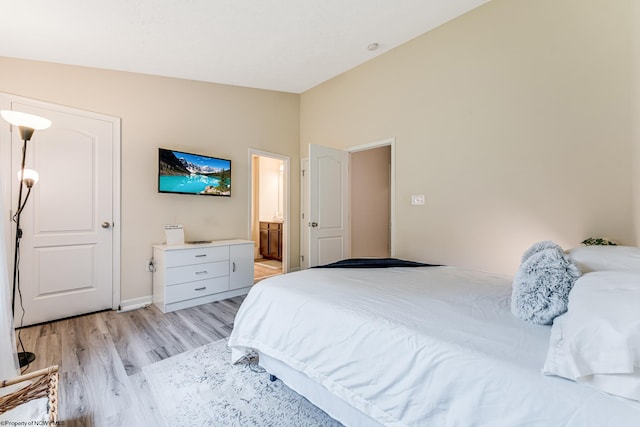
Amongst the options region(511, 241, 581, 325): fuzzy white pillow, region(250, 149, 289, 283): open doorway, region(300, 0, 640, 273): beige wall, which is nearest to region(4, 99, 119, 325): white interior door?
region(250, 149, 289, 283): open doorway

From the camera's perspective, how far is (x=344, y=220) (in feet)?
13.6

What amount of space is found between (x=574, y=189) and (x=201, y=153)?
390cm

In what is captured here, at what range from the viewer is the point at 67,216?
276cm

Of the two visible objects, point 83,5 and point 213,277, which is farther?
point 213,277

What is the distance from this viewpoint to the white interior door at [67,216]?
259 centimetres

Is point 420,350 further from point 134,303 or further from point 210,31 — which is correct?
point 134,303

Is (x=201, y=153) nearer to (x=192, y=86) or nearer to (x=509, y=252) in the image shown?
(x=192, y=86)

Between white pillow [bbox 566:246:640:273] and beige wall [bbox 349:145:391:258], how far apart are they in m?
3.35

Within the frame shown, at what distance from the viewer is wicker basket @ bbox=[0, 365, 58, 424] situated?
4.20ft

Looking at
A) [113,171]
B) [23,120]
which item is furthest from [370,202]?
[23,120]

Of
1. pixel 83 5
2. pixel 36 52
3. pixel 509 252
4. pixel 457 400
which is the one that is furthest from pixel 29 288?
pixel 509 252

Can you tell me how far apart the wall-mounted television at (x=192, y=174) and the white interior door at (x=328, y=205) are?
1193 millimetres

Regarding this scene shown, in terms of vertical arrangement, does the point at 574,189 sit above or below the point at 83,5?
below

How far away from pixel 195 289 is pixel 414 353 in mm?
2814
